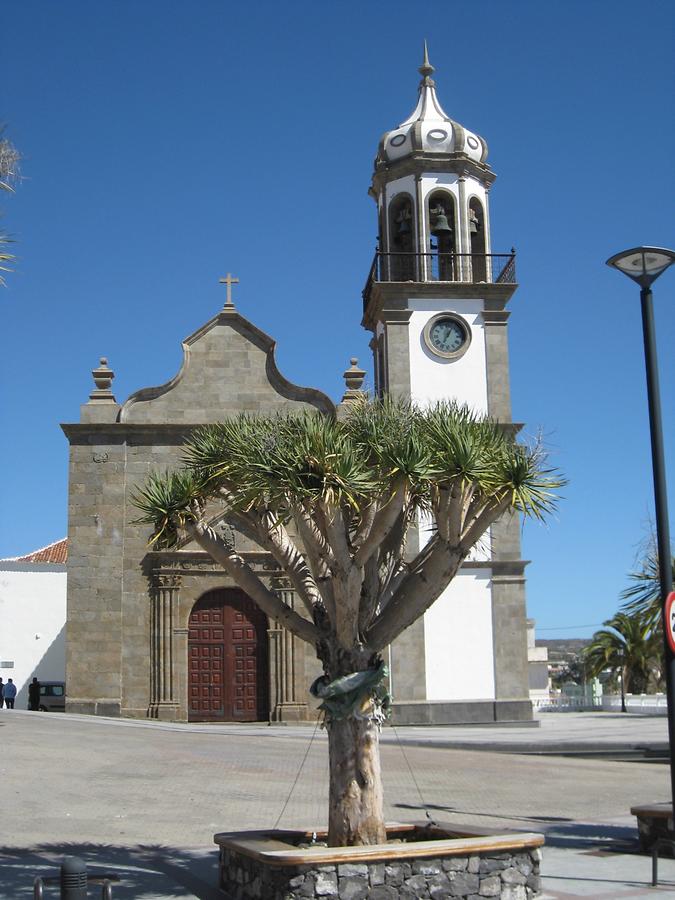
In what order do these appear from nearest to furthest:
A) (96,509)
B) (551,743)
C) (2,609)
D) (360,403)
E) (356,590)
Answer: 1. (356,590)
2. (360,403)
3. (551,743)
4. (96,509)
5. (2,609)

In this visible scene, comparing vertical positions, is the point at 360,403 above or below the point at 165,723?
above

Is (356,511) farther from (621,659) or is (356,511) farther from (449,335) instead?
(621,659)

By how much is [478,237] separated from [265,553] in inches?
403

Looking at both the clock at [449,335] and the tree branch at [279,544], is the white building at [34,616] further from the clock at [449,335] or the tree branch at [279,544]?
the tree branch at [279,544]

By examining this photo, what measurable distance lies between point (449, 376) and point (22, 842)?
65.7ft

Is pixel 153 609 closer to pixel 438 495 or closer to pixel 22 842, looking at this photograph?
pixel 22 842

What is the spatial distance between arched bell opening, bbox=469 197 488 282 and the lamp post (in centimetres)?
1920

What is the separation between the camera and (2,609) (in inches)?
1585

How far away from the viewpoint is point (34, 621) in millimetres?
40438

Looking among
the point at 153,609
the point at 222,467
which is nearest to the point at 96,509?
the point at 153,609

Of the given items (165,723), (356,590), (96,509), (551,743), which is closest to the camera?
(356,590)

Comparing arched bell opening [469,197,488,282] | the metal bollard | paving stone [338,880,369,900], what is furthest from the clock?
the metal bollard

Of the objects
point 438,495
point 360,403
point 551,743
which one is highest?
point 360,403

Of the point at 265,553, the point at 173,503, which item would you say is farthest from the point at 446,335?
the point at 173,503
